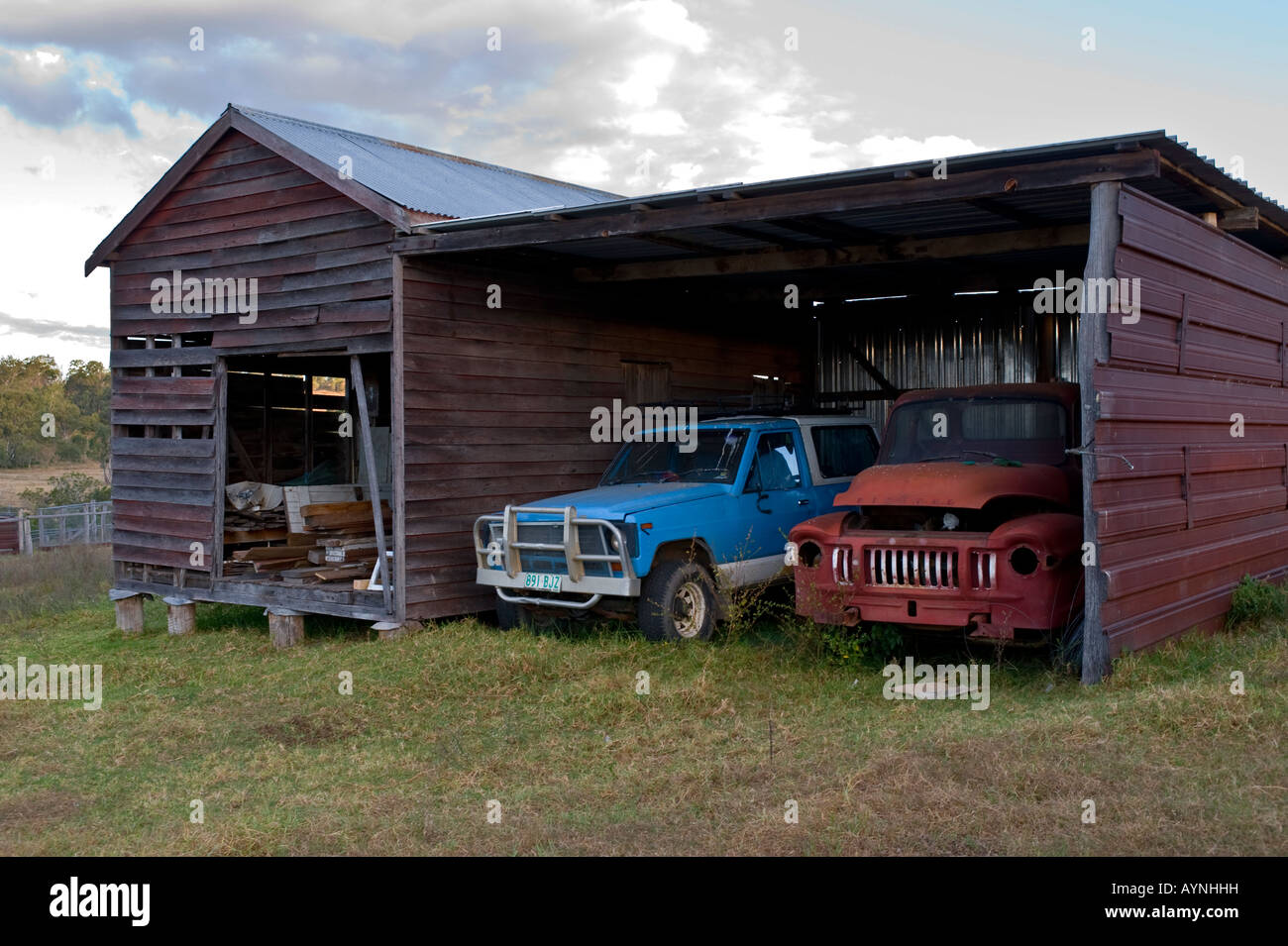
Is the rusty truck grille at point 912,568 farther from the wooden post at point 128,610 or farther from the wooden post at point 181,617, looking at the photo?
the wooden post at point 128,610

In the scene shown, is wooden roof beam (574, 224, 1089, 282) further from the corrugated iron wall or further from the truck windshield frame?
the corrugated iron wall

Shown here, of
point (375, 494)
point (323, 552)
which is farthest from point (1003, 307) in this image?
point (323, 552)

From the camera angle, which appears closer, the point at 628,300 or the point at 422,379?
the point at 422,379

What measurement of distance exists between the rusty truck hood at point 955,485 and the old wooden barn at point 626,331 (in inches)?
26.9

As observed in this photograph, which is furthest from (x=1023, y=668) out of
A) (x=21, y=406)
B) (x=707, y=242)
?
(x=21, y=406)

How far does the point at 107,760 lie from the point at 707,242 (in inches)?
265

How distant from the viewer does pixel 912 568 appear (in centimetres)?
796

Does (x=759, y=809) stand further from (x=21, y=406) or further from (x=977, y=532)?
(x=21, y=406)

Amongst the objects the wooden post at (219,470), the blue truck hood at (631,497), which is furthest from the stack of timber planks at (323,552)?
the blue truck hood at (631,497)

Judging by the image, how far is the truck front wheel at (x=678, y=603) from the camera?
30.7ft

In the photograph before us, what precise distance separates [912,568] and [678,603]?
231 centimetres

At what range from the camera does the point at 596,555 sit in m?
9.37

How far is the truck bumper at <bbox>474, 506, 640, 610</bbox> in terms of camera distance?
9297mm

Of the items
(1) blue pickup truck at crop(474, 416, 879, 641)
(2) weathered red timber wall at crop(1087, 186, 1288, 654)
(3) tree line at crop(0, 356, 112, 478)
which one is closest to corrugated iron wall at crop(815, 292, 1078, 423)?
(2) weathered red timber wall at crop(1087, 186, 1288, 654)
